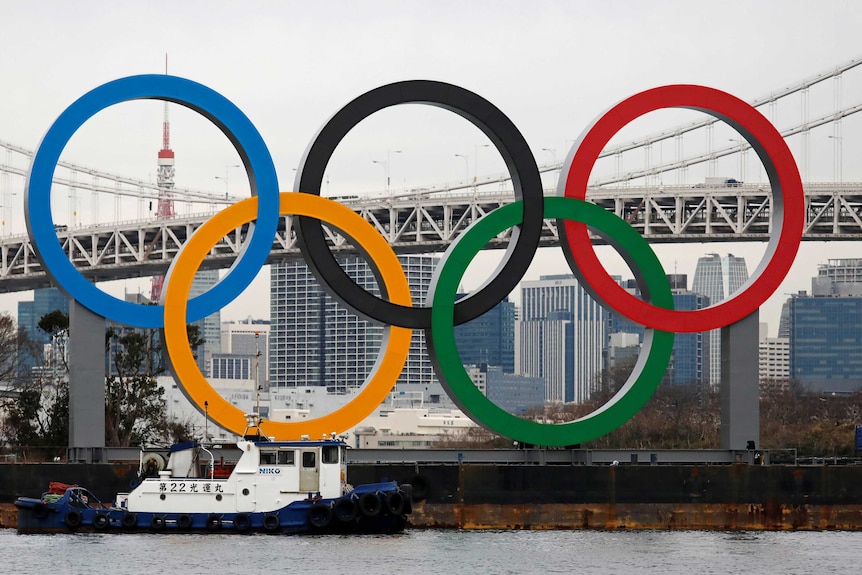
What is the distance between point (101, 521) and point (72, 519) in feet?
2.43

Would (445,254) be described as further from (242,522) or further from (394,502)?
(242,522)

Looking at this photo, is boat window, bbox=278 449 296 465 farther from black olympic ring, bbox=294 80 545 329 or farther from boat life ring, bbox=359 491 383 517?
black olympic ring, bbox=294 80 545 329

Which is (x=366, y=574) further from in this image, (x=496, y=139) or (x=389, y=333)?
(x=496, y=139)

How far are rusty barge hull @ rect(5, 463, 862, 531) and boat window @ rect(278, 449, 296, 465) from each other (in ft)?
9.59

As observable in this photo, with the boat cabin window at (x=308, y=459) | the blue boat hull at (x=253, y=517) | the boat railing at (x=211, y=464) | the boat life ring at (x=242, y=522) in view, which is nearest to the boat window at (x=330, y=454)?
the boat cabin window at (x=308, y=459)

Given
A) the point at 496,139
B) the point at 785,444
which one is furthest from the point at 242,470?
the point at 785,444

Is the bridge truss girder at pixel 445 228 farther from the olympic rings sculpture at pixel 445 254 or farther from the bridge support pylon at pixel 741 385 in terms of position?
the bridge support pylon at pixel 741 385

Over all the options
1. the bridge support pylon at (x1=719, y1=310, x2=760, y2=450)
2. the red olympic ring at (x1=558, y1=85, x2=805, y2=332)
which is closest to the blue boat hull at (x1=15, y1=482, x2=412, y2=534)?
the red olympic ring at (x1=558, y1=85, x2=805, y2=332)

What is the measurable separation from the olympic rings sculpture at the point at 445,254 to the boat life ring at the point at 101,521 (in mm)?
3870

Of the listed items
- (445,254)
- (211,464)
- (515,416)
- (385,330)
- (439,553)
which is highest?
(445,254)

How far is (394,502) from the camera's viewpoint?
4300 cm

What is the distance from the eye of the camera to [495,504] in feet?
151

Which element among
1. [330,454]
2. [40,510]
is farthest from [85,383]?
[330,454]

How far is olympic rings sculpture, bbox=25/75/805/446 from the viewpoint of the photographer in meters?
45.2
